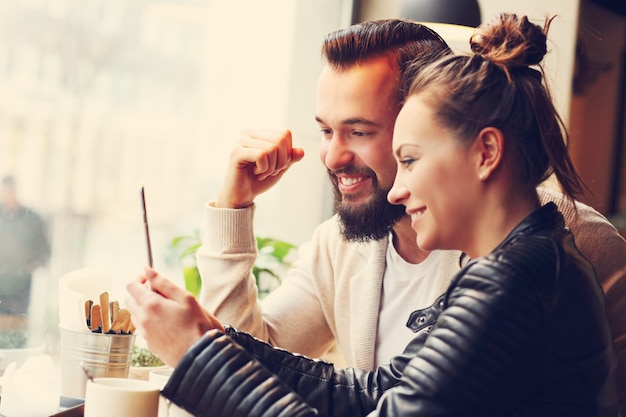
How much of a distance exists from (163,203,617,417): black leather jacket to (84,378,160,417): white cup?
0.08m

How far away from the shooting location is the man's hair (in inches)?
70.7

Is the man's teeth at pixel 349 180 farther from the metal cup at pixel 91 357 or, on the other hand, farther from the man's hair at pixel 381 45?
the metal cup at pixel 91 357

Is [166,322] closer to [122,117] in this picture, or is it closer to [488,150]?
[488,150]

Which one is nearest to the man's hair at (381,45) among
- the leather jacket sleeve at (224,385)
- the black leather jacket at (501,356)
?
the black leather jacket at (501,356)

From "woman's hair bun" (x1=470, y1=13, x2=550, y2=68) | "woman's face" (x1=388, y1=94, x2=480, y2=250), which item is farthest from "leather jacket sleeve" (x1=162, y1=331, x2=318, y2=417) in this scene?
"woman's hair bun" (x1=470, y1=13, x2=550, y2=68)

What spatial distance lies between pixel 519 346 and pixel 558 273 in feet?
0.35

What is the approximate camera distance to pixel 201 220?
300cm

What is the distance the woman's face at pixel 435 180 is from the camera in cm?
117

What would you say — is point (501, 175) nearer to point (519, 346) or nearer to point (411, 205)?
point (411, 205)

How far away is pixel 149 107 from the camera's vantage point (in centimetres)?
269

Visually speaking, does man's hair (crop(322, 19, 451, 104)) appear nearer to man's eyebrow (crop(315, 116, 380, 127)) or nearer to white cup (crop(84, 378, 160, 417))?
man's eyebrow (crop(315, 116, 380, 127))

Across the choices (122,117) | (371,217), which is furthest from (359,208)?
(122,117)

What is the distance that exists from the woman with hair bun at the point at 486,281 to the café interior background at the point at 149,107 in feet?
2.06

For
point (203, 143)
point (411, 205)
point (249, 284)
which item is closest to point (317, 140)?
point (203, 143)
